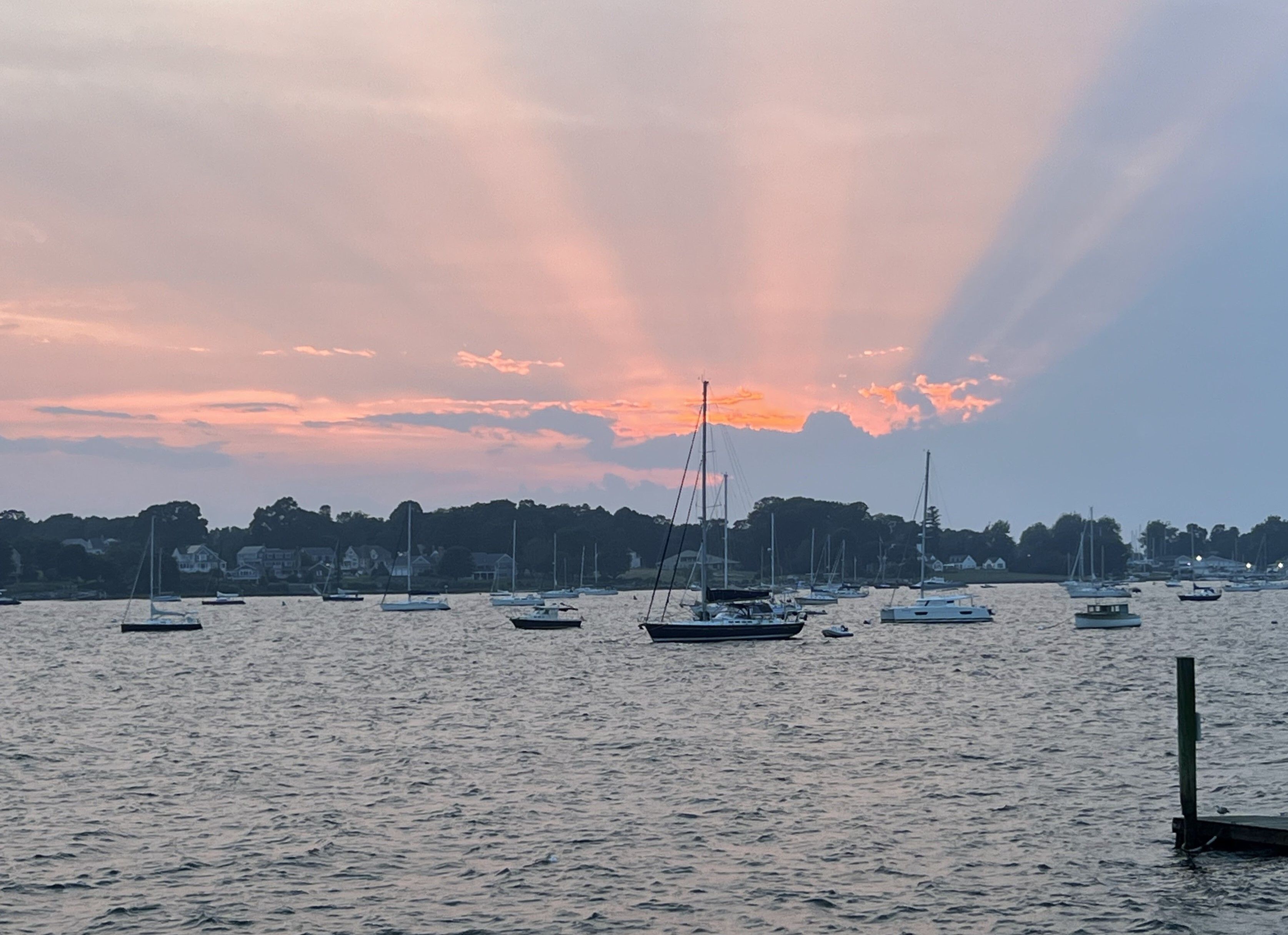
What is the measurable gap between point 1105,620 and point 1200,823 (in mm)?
108304

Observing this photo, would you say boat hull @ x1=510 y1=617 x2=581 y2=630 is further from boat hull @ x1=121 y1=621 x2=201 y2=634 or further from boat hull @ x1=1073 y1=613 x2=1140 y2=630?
boat hull @ x1=1073 y1=613 x2=1140 y2=630

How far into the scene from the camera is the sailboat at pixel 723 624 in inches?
3949

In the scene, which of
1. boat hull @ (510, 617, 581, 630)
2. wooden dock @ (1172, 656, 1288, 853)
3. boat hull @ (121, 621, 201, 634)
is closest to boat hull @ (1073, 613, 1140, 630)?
boat hull @ (510, 617, 581, 630)

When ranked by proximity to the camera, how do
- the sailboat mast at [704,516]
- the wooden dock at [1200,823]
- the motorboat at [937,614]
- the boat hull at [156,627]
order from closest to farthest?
the wooden dock at [1200,823] < the sailboat mast at [704,516] < the boat hull at [156,627] < the motorboat at [937,614]

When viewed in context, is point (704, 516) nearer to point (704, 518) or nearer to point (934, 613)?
point (704, 518)

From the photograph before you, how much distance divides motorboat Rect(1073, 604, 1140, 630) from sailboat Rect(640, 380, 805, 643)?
41.0 metres

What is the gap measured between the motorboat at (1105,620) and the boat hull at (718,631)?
4362 centimetres

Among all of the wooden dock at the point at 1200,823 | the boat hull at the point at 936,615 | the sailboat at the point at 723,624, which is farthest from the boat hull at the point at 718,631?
the wooden dock at the point at 1200,823

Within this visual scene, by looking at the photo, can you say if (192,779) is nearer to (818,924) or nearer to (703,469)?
(818,924)

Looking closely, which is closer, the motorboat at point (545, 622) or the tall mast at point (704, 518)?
the tall mast at point (704, 518)

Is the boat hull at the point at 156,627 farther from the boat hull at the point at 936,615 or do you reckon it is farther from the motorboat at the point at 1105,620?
the motorboat at the point at 1105,620

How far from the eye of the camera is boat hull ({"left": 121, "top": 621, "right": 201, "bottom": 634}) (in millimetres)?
145250

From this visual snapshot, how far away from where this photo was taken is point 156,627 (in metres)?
145

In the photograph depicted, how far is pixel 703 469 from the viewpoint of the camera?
367 ft
